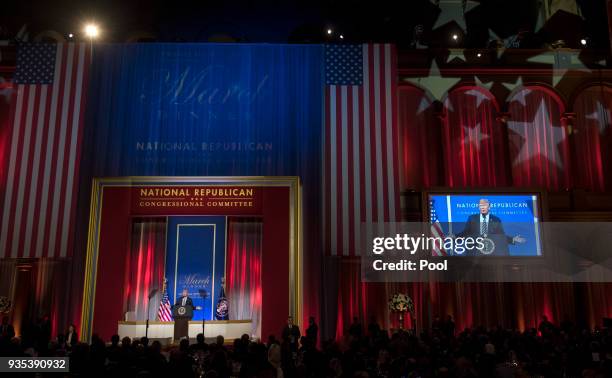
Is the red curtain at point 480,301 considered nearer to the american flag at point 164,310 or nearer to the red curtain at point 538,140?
the red curtain at point 538,140

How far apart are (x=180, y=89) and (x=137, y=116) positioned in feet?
4.47

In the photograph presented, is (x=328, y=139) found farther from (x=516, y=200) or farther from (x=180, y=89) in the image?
(x=516, y=200)

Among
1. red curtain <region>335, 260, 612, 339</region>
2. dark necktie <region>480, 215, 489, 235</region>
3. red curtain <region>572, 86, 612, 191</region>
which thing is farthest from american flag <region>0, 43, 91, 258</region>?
red curtain <region>572, 86, 612, 191</region>

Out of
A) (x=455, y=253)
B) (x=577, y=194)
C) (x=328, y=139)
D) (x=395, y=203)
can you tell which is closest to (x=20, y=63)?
(x=328, y=139)

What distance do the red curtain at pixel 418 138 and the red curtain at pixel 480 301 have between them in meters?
3.25

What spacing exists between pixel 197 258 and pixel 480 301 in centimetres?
813

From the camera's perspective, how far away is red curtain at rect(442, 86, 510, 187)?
56.0ft

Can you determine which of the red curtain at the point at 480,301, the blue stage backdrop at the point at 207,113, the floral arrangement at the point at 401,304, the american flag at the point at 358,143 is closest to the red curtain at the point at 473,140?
the american flag at the point at 358,143

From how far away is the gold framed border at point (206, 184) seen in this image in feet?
46.6

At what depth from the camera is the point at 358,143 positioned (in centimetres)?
1519

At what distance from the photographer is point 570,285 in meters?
16.0

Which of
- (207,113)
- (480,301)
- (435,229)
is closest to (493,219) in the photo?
(435,229)

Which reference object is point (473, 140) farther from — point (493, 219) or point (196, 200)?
point (196, 200)

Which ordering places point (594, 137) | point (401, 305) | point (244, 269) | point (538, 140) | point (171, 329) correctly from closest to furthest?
point (171, 329)
point (401, 305)
point (244, 269)
point (538, 140)
point (594, 137)
